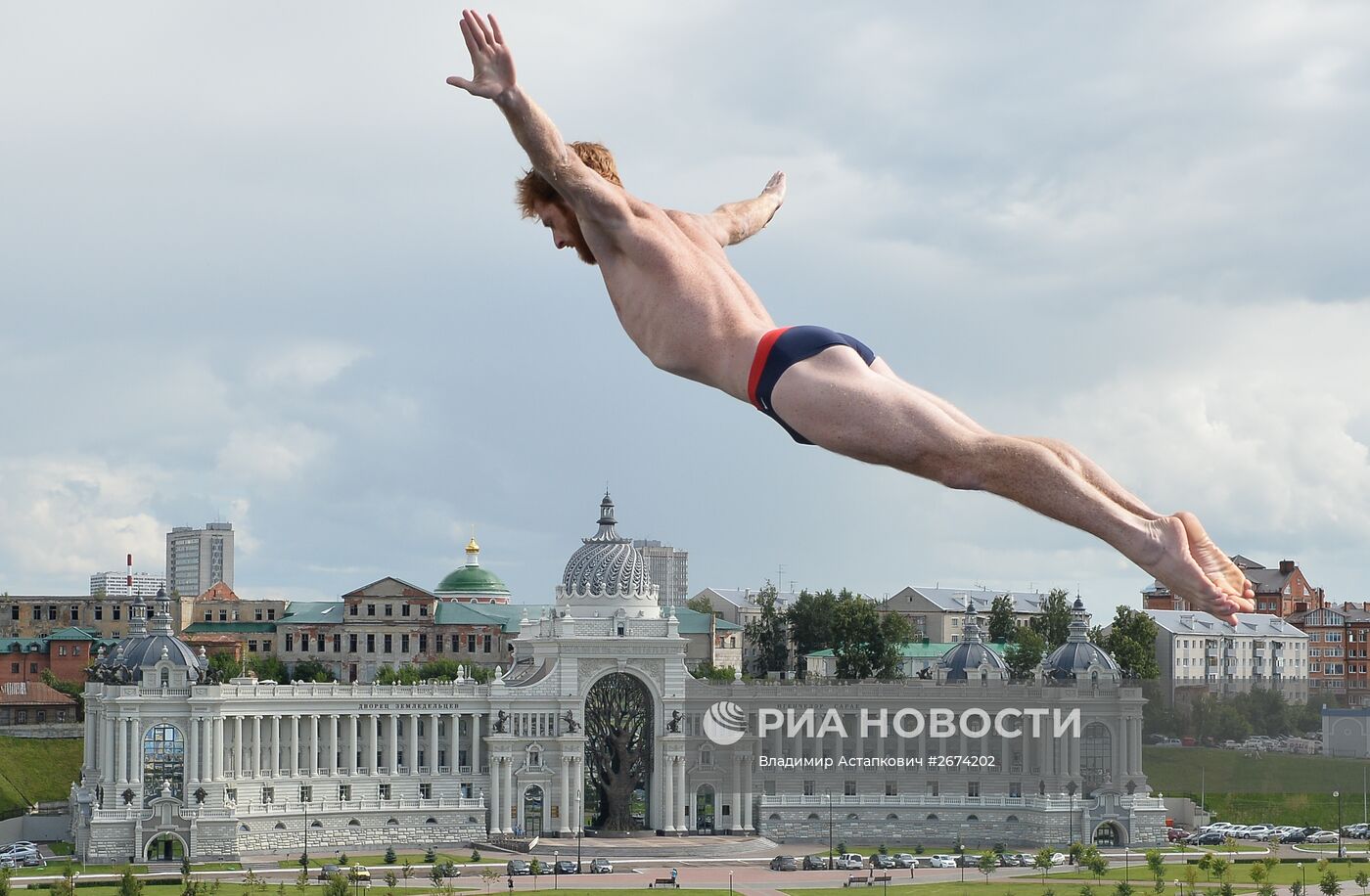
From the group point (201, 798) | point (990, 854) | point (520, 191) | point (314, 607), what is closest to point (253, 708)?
point (201, 798)

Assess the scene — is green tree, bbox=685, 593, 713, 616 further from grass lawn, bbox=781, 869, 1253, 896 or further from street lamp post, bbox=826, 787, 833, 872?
grass lawn, bbox=781, 869, 1253, 896

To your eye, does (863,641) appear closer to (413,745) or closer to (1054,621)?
(1054,621)

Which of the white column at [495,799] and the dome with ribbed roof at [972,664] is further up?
the dome with ribbed roof at [972,664]

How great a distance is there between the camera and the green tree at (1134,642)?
11775 centimetres

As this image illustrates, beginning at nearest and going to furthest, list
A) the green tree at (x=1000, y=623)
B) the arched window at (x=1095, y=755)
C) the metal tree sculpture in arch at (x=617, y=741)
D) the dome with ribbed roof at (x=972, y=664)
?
the metal tree sculpture in arch at (x=617, y=741) → the arched window at (x=1095, y=755) → the dome with ribbed roof at (x=972, y=664) → the green tree at (x=1000, y=623)

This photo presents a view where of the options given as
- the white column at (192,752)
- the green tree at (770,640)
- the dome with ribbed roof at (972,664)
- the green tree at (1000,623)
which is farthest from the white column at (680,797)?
the green tree at (1000,623)

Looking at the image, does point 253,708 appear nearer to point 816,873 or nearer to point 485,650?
point 816,873

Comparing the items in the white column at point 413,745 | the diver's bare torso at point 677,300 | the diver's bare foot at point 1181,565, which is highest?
the diver's bare torso at point 677,300

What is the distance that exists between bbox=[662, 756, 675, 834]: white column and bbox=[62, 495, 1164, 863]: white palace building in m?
0.08

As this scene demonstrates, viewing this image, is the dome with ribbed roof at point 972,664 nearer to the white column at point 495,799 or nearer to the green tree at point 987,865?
the green tree at point 987,865

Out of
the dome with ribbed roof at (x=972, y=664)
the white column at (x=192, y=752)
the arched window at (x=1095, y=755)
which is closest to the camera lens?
the white column at (x=192, y=752)

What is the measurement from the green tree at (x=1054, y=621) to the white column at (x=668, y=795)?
35880mm

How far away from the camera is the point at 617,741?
94875 millimetres

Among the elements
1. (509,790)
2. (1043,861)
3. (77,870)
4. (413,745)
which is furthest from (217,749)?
(1043,861)
